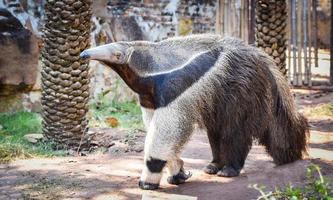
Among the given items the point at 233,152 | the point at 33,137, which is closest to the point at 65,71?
the point at 33,137

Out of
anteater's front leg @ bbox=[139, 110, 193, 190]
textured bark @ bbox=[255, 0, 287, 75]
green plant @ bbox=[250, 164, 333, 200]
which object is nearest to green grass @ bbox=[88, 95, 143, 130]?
textured bark @ bbox=[255, 0, 287, 75]

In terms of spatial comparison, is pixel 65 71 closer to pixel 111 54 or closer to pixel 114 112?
pixel 111 54

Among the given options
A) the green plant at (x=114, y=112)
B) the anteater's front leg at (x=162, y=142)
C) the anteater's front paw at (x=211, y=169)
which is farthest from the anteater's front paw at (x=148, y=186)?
the green plant at (x=114, y=112)

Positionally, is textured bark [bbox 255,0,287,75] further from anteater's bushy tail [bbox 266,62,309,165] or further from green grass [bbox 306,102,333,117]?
anteater's bushy tail [bbox 266,62,309,165]

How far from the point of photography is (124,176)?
20.1 ft

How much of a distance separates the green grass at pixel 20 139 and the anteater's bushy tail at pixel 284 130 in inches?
111

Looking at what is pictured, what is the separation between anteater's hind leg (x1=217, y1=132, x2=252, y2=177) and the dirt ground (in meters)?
0.11

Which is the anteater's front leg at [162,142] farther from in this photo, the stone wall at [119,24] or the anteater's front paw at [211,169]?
the stone wall at [119,24]

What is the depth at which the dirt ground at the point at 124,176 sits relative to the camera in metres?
5.27

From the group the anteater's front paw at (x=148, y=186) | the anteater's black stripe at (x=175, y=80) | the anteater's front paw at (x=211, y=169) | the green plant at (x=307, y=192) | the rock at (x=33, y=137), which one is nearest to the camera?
the green plant at (x=307, y=192)

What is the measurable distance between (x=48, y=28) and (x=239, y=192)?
3.66 metres

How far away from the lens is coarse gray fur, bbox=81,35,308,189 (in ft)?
17.4

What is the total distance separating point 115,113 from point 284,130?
5.05 meters

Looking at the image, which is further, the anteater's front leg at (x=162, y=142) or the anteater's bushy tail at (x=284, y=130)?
the anteater's bushy tail at (x=284, y=130)
